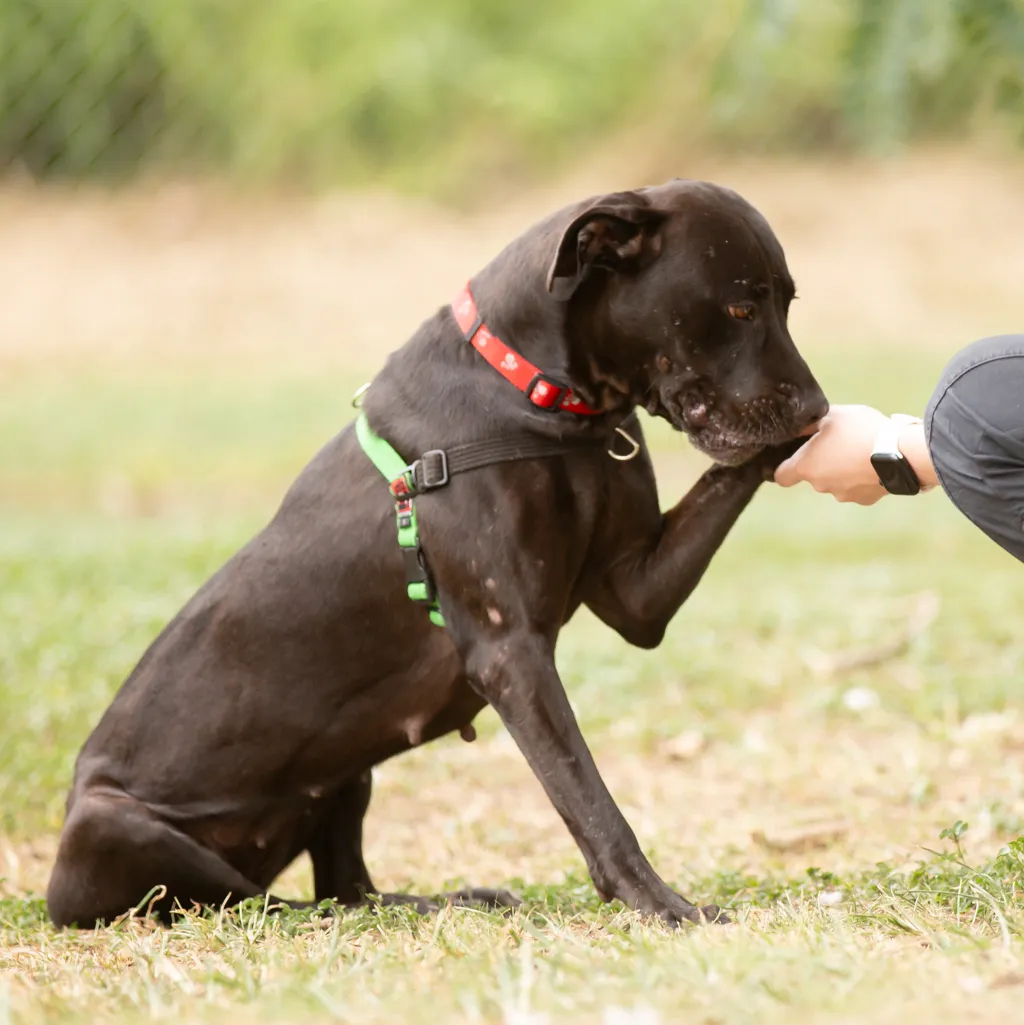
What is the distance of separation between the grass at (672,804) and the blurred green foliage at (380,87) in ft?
19.0

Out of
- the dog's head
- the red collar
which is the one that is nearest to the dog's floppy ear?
the dog's head

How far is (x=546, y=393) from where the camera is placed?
3389 millimetres

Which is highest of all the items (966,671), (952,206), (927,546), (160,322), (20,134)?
(20,134)

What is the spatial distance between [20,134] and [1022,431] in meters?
14.9

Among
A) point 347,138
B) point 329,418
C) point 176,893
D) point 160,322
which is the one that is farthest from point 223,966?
point 347,138

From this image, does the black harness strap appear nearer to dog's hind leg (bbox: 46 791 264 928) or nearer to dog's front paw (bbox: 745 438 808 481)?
dog's front paw (bbox: 745 438 808 481)

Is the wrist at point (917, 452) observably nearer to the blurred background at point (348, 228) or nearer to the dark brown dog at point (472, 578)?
the dark brown dog at point (472, 578)

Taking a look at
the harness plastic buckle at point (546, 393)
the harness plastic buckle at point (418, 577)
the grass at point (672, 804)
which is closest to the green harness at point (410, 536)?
the harness plastic buckle at point (418, 577)

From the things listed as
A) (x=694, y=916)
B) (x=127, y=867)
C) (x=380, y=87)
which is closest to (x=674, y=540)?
(x=694, y=916)

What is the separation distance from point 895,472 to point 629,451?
577 millimetres

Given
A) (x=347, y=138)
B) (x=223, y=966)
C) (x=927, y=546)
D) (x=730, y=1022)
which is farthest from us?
(x=347, y=138)

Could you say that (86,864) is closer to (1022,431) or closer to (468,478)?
(468,478)

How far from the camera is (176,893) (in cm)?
374

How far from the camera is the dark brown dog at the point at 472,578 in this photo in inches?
130
